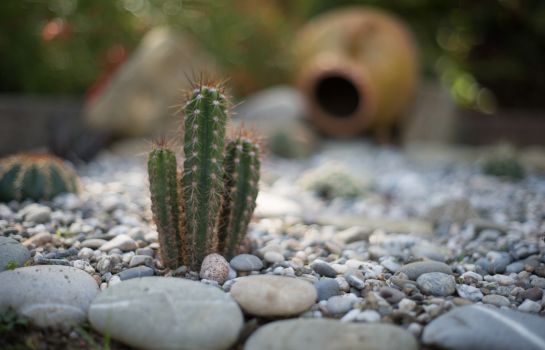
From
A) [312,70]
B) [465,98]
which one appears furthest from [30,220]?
[465,98]

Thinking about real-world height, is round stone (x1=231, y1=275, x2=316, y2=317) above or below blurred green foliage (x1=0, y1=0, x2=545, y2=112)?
below

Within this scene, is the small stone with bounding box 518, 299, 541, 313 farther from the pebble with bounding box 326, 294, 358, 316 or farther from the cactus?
the cactus

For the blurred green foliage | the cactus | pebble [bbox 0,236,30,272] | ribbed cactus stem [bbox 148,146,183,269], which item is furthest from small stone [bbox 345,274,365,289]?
the blurred green foliage

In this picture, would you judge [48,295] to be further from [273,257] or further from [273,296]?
[273,257]

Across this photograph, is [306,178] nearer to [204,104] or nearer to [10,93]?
[204,104]

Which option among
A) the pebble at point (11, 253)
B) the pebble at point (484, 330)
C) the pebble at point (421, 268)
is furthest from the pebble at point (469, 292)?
the pebble at point (11, 253)

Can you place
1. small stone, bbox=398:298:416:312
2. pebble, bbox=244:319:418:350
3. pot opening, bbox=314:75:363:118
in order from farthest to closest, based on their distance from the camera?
pot opening, bbox=314:75:363:118
small stone, bbox=398:298:416:312
pebble, bbox=244:319:418:350

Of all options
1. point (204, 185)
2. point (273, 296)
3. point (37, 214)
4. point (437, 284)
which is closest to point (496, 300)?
point (437, 284)
